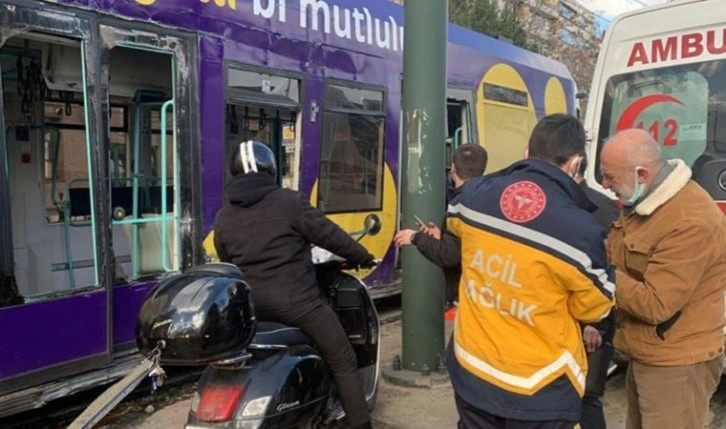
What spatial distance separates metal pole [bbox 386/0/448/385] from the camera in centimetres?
455

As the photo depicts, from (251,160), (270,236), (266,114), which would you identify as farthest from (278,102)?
(270,236)

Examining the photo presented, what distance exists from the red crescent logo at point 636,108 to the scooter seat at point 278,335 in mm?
2915

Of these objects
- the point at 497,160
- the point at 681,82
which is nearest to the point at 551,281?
the point at 681,82

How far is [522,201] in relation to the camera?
2.10 metres

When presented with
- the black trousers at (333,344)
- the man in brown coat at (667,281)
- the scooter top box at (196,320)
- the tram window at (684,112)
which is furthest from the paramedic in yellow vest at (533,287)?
the tram window at (684,112)

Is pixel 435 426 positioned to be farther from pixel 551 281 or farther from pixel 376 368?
pixel 551 281

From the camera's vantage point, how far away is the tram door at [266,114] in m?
5.08

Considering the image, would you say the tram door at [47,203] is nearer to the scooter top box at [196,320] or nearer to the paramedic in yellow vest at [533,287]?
the scooter top box at [196,320]

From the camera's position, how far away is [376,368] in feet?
12.9

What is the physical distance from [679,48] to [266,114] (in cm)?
313

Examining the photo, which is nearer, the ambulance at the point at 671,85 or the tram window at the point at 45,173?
the ambulance at the point at 671,85

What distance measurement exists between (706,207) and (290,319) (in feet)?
6.01

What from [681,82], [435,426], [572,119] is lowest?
[435,426]

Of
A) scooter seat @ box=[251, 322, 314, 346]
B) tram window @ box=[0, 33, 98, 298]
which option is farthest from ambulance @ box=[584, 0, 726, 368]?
tram window @ box=[0, 33, 98, 298]
